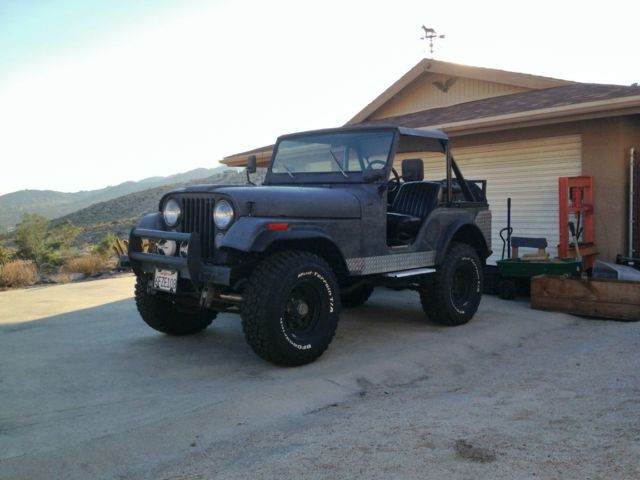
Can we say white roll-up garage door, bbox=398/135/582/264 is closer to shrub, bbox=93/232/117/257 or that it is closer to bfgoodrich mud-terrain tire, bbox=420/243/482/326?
bfgoodrich mud-terrain tire, bbox=420/243/482/326

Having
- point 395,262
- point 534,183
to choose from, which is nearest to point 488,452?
point 395,262

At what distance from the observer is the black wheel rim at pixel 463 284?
6.43 m

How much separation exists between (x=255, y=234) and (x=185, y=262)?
68 cm

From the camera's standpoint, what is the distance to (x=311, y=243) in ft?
16.3

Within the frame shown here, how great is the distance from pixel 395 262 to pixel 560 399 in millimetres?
2080

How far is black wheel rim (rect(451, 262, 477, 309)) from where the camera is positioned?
6.43m

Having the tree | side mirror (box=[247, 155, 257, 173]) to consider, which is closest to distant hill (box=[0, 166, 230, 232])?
the tree

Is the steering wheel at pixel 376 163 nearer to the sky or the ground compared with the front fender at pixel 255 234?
nearer to the sky

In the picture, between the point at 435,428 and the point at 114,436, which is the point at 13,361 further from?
the point at 435,428

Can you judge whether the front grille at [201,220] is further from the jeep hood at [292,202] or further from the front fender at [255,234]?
the front fender at [255,234]

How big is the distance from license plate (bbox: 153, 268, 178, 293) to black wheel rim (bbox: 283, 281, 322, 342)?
3.05 ft

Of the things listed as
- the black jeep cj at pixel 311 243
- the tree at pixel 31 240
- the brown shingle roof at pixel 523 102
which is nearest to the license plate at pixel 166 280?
the black jeep cj at pixel 311 243

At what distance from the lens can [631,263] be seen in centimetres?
802

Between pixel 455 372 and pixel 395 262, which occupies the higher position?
pixel 395 262
